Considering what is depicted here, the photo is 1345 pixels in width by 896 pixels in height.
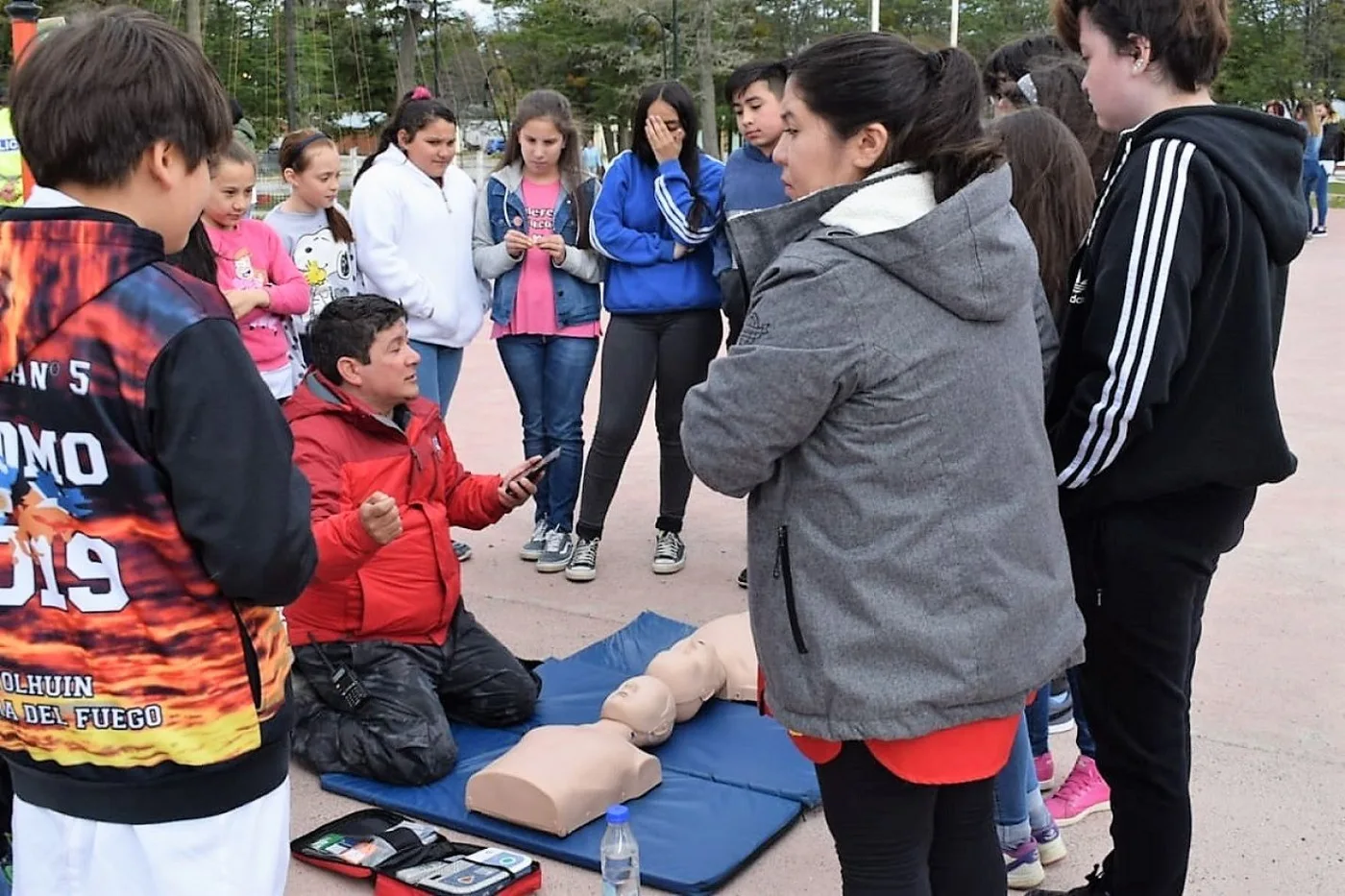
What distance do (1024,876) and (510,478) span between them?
63.3 inches

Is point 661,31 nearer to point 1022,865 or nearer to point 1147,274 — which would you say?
point 1022,865

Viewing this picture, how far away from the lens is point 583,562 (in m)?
5.36

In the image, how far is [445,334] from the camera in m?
Result: 5.38

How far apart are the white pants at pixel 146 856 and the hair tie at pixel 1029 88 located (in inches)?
97.1

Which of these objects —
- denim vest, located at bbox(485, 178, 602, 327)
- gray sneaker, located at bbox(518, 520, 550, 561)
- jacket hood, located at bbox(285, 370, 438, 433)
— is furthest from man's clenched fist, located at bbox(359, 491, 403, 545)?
gray sneaker, located at bbox(518, 520, 550, 561)

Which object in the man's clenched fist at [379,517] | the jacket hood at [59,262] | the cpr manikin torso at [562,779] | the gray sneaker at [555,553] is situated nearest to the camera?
the jacket hood at [59,262]

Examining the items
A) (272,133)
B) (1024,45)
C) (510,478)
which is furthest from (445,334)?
(272,133)

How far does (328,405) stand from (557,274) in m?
1.79

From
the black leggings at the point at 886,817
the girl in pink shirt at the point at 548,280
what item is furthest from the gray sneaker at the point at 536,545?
the black leggings at the point at 886,817

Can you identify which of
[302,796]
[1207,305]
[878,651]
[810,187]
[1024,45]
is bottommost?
[302,796]

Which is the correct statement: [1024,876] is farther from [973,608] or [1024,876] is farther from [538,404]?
[538,404]

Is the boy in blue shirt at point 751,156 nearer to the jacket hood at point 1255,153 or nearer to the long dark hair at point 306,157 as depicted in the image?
the long dark hair at point 306,157

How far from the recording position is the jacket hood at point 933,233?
199 cm

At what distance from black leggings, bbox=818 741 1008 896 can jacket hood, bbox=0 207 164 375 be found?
1.27 meters
